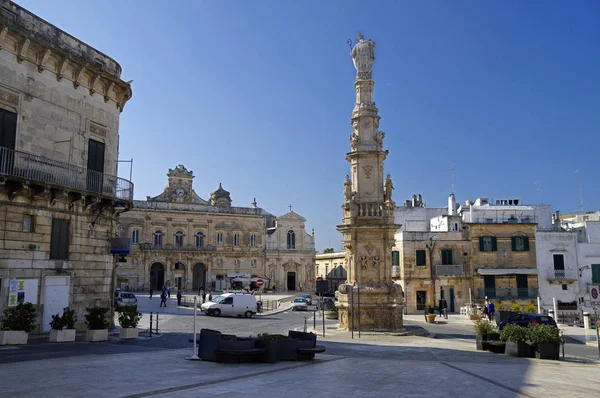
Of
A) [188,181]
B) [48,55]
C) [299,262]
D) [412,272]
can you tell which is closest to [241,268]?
[299,262]

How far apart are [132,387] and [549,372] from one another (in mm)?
9558

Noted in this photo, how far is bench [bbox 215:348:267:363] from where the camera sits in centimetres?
1193

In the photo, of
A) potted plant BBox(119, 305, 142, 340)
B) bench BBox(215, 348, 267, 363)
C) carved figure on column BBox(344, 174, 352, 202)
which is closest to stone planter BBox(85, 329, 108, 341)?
potted plant BBox(119, 305, 142, 340)

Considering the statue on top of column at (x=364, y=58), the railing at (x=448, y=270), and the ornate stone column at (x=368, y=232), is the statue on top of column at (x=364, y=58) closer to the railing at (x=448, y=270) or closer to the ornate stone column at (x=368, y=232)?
the ornate stone column at (x=368, y=232)

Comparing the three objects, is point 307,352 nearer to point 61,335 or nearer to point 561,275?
point 61,335

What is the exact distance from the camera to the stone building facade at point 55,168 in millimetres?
16609

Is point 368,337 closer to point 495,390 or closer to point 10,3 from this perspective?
point 495,390

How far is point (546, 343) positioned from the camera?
15.0 m

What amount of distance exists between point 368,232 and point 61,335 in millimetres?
12372

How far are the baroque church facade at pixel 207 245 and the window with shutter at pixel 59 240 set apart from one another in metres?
39.2

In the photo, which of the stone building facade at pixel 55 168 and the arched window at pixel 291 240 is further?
the arched window at pixel 291 240

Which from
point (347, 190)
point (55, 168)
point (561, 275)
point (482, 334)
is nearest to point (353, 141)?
point (347, 190)

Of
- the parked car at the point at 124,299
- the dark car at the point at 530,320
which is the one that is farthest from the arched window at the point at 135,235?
the dark car at the point at 530,320

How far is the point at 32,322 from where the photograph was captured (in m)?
15.7
